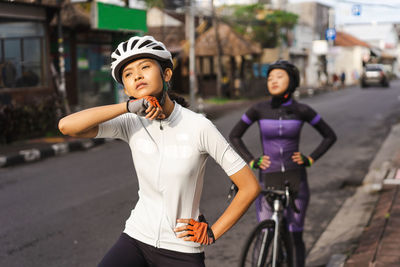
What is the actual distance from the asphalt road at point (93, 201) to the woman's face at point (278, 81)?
190 cm

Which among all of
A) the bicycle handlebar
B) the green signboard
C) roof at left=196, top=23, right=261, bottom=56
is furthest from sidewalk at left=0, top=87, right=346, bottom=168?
roof at left=196, top=23, right=261, bottom=56

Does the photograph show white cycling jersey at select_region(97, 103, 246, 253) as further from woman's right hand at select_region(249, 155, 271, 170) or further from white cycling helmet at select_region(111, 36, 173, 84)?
woman's right hand at select_region(249, 155, 271, 170)

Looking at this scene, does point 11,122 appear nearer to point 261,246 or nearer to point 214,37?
point 261,246

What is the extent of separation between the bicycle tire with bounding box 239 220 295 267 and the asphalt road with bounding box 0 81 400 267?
1291 millimetres

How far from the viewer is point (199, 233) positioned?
2363mm

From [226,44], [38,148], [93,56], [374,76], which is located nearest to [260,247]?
[38,148]

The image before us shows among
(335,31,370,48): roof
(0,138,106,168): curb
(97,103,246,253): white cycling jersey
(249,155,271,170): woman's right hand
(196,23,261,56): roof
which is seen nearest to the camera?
(97,103,246,253): white cycling jersey

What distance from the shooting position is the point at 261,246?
3.80 m

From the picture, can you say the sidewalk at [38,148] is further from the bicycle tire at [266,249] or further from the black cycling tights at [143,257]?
the black cycling tights at [143,257]

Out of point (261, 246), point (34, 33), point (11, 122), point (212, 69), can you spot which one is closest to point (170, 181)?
point (261, 246)

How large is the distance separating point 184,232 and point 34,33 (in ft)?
46.5

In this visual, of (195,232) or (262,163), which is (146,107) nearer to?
(195,232)

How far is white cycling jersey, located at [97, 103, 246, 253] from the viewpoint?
2.41m

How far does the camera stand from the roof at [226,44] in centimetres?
2819
